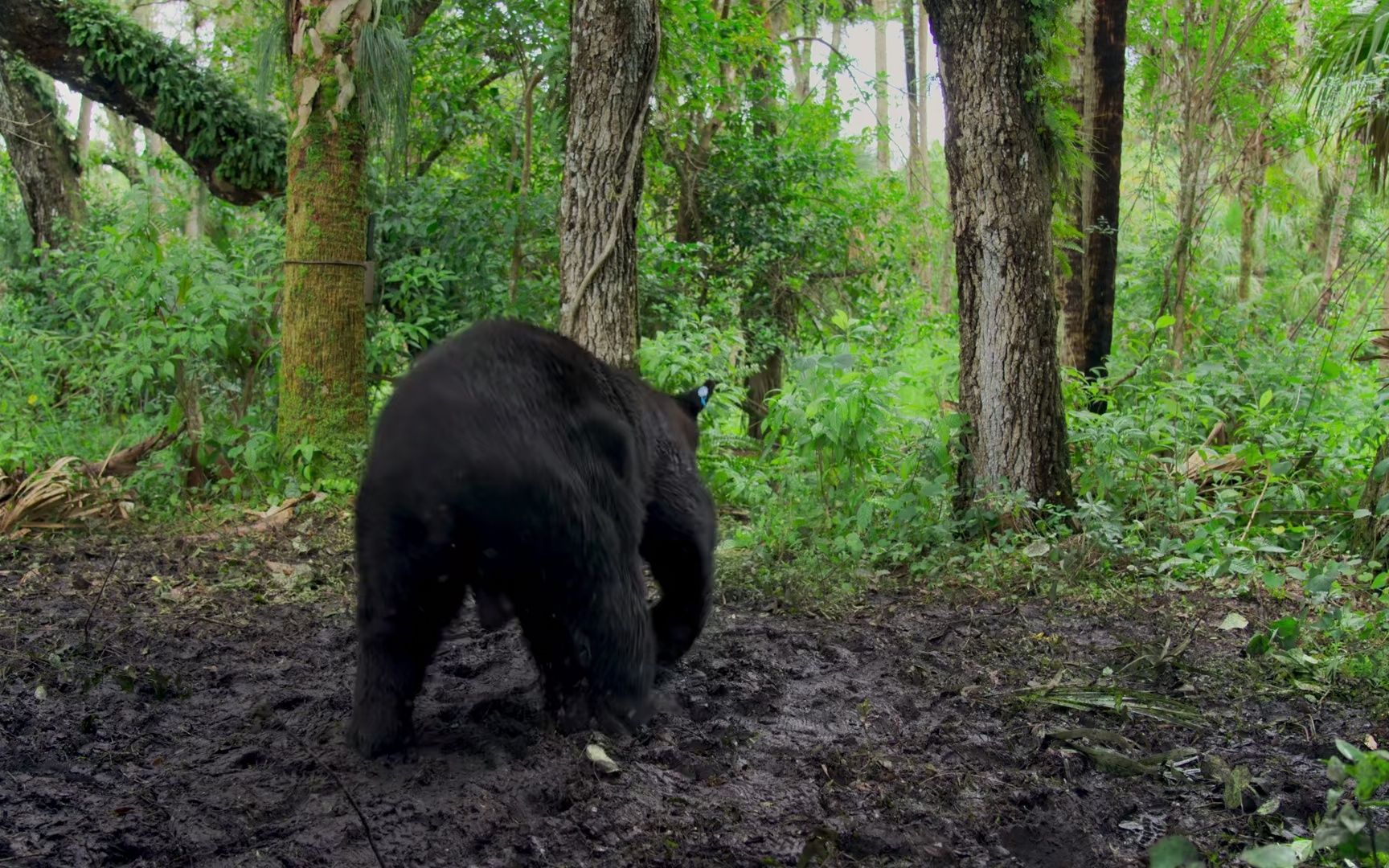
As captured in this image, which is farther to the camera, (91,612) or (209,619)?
(209,619)

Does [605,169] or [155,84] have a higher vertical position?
[155,84]

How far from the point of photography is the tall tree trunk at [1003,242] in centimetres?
585

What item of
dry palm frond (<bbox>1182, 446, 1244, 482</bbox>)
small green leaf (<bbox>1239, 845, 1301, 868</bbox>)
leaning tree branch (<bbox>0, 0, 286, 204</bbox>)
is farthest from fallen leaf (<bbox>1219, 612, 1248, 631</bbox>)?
leaning tree branch (<bbox>0, 0, 286, 204</bbox>)

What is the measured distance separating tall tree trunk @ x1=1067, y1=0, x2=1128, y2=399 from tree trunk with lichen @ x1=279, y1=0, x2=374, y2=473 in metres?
6.27

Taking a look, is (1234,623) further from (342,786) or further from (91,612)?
(91,612)

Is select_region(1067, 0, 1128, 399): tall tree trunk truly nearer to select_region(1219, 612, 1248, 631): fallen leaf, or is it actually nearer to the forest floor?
the forest floor

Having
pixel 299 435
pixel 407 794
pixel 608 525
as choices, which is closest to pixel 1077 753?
pixel 608 525

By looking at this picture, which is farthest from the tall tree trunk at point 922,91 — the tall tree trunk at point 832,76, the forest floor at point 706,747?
the forest floor at point 706,747

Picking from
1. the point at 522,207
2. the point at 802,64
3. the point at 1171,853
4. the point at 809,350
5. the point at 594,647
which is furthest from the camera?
the point at 802,64

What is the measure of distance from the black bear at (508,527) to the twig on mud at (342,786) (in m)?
0.15

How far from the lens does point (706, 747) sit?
11.0ft

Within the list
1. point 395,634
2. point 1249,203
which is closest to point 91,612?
point 395,634

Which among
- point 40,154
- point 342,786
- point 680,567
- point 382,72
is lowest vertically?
point 342,786

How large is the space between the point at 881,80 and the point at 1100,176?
6.64m
